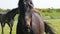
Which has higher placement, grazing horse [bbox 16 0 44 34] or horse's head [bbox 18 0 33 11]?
horse's head [bbox 18 0 33 11]

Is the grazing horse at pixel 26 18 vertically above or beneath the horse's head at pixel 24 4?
beneath

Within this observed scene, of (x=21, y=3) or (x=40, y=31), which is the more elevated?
(x=21, y=3)

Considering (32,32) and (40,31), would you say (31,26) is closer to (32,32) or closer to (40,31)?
(32,32)

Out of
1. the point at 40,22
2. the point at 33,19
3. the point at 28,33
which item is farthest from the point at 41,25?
the point at 28,33

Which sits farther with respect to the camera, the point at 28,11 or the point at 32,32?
the point at 32,32

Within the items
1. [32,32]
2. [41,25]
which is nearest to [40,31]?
[41,25]

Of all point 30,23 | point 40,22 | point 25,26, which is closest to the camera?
point 25,26

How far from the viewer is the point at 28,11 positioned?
5340 millimetres

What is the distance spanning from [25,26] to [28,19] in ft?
0.59

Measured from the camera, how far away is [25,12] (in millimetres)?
5266

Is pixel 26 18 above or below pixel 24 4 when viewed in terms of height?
below

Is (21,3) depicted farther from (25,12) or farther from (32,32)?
(32,32)

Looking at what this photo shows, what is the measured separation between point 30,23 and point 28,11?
1.04ft

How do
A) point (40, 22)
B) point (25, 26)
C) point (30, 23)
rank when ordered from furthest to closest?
point (40, 22) → point (30, 23) → point (25, 26)
